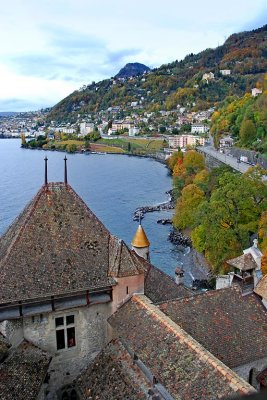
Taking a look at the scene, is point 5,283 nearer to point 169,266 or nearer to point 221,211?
point 221,211

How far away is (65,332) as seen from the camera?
18.3 m

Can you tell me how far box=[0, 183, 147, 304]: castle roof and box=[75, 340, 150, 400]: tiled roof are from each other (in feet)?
9.40

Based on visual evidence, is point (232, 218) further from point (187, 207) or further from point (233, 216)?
point (187, 207)

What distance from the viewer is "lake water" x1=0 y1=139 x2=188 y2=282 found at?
225ft

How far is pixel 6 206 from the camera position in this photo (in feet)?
294

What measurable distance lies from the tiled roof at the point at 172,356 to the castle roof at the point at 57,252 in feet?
6.12

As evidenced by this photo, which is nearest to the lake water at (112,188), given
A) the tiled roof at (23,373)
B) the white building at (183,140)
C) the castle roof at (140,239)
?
the white building at (183,140)

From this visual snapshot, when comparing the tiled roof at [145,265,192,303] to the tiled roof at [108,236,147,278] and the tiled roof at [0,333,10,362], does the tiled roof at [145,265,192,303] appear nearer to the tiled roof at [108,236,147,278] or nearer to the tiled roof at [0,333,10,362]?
the tiled roof at [108,236,147,278]

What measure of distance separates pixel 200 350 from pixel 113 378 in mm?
3772

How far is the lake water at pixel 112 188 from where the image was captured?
6856 cm

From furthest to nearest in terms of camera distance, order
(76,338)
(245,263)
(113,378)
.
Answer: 1. (245,263)
2. (76,338)
3. (113,378)

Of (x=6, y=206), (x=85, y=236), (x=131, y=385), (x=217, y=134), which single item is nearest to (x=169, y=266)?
(x=85, y=236)

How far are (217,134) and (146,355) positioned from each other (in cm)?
11155

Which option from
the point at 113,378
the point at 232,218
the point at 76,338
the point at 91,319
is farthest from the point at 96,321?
the point at 232,218
